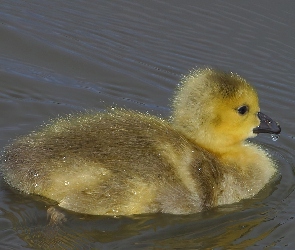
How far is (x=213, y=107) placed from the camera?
16.7 feet

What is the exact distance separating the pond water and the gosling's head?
1.38 feet

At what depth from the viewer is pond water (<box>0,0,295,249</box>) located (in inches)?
188

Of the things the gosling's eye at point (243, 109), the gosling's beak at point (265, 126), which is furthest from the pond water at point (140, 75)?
the gosling's eye at point (243, 109)

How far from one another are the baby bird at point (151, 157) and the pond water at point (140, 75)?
101mm

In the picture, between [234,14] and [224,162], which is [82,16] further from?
[224,162]

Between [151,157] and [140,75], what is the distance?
1947mm

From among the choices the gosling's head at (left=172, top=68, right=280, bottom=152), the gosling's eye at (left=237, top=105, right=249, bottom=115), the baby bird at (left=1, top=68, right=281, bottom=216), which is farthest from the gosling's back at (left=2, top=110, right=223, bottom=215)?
the gosling's eye at (left=237, top=105, right=249, bottom=115)

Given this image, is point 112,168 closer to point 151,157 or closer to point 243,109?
point 151,157

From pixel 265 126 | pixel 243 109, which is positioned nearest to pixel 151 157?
pixel 243 109

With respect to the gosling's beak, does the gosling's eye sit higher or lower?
higher

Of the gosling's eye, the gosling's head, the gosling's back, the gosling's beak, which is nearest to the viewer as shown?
the gosling's back

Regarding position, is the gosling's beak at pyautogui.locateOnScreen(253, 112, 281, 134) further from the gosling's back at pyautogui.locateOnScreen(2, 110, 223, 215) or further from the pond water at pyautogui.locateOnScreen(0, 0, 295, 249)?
the gosling's back at pyautogui.locateOnScreen(2, 110, 223, 215)

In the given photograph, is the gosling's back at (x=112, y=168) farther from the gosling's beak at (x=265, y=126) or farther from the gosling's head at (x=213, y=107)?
the gosling's beak at (x=265, y=126)

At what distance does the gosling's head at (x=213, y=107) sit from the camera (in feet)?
16.7
